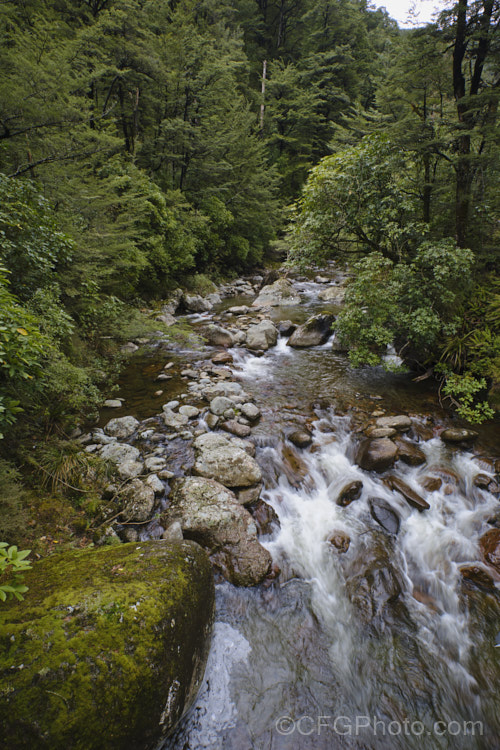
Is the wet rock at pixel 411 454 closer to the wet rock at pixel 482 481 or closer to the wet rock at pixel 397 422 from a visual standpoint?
the wet rock at pixel 397 422

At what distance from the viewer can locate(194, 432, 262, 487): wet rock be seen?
477 cm

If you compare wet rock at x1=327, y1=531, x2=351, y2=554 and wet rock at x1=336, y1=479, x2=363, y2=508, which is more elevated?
wet rock at x1=336, y1=479, x2=363, y2=508

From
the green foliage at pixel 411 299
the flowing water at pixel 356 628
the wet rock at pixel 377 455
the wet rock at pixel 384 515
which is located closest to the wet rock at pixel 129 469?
the flowing water at pixel 356 628

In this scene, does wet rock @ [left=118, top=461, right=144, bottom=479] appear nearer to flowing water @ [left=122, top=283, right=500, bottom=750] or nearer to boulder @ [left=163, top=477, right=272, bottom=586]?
boulder @ [left=163, top=477, right=272, bottom=586]

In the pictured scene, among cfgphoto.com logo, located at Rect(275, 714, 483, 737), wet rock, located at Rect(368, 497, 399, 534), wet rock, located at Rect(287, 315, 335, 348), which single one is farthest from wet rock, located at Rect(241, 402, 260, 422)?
wet rock, located at Rect(287, 315, 335, 348)

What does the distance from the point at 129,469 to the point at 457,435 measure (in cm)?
597

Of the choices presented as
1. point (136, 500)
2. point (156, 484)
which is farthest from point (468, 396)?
point (136, 500)

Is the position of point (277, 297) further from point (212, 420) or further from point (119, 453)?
point (119, 453)

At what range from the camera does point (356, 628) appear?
11.6 feet

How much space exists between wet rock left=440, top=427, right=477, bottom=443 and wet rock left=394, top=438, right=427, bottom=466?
0.67m

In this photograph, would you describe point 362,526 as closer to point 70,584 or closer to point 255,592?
point 255,592

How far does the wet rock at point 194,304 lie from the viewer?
14102mm

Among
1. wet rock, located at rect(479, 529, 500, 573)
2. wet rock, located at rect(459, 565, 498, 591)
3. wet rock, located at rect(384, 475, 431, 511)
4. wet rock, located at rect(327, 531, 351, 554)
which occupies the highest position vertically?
wet rock, located at rect(384, 475, 431, 511)

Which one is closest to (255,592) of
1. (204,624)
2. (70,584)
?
(204,624)
